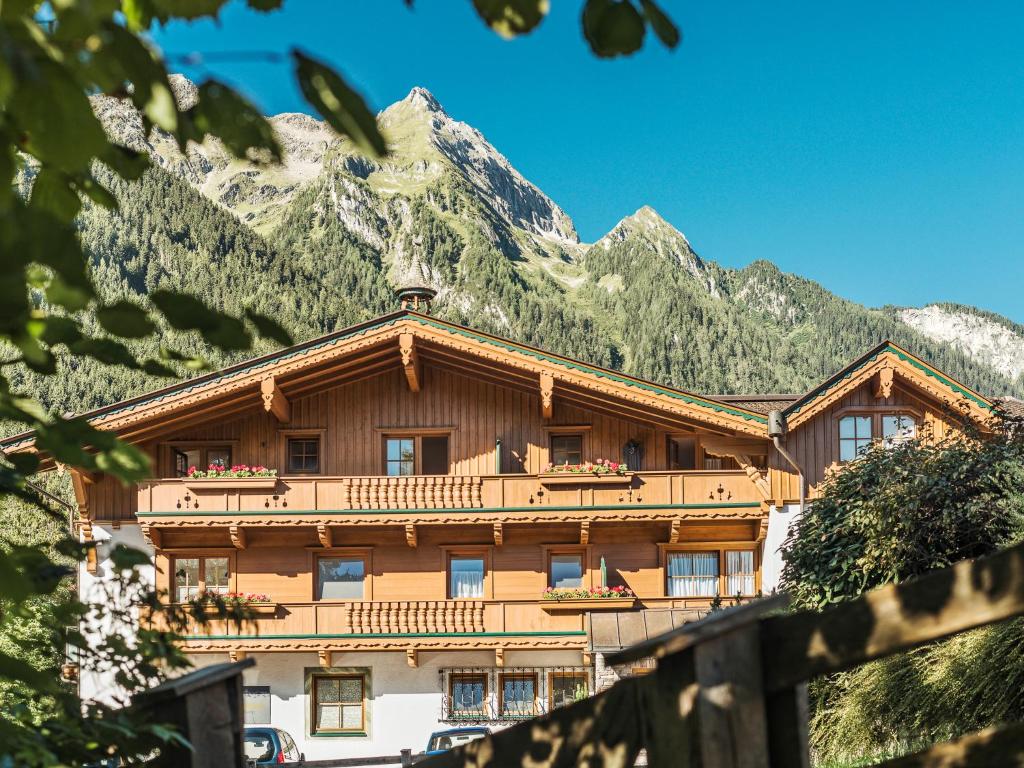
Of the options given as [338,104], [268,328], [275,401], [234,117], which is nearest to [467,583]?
[275,401]

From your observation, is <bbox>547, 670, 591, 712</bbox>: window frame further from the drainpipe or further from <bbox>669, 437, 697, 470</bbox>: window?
the drainpipe

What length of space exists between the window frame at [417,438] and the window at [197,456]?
3640mm

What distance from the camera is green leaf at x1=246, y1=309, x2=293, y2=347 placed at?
2.19 metres

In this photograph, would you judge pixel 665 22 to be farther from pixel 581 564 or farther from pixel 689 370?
pixel 689 370

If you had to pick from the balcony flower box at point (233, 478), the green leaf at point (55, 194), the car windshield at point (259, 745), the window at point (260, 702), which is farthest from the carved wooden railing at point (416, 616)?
the green leaf at point (55, 194)

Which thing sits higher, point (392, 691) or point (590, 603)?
point (590, 603)

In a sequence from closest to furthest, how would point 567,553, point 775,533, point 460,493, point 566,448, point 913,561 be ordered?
point 913,561, point 460,493, point 775,533, point 567,553, point 566,448

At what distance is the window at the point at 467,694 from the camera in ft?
91.5

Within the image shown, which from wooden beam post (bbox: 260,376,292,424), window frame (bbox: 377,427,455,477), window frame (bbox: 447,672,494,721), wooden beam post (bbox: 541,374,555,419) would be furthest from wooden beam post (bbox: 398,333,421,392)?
window frame (bbox: 447,672,494,721)

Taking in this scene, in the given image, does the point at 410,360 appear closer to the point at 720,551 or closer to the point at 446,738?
the point at 720,551

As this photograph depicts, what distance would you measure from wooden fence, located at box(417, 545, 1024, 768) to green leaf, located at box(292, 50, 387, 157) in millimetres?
1197

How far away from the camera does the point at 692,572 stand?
92.2 feet

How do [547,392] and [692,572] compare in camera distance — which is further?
[692,572]

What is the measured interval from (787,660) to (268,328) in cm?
119
